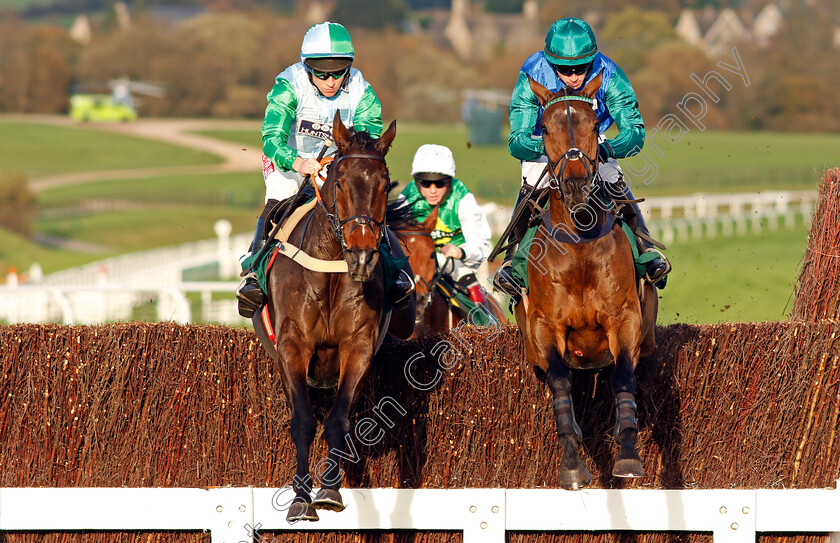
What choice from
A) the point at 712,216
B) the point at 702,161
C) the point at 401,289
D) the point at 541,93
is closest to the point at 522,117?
the point at 541,93

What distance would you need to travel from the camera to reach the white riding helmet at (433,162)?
842 cm

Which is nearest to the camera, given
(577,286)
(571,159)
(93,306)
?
(571,159)

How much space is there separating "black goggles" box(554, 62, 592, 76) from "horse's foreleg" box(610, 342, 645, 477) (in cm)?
160

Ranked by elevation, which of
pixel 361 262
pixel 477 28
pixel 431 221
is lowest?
pixel 361 262

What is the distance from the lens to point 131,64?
79250 millimetres

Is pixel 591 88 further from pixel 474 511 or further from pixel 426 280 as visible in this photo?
pixel 426 280

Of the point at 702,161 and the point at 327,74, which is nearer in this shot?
the point at 327,74

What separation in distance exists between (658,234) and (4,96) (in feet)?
202

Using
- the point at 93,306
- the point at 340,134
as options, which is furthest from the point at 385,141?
the point at 93,306

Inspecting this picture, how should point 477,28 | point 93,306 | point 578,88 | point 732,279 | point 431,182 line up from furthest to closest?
point 477,28 → point 732,279 → point 93,306 → point 431,182 → point 578,88

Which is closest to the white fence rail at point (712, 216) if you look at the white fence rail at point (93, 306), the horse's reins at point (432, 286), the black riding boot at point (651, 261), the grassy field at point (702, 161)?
the grassy field at point (702, 161)

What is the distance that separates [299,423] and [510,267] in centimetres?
149

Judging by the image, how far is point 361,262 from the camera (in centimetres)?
522

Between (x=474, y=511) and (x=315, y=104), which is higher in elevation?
(x=315, y=104)
